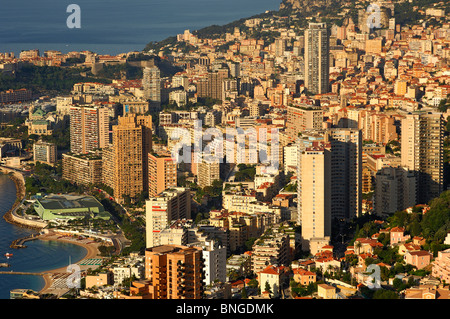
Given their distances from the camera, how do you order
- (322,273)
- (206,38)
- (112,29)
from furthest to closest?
(112,29) → (206,38) → (322,273)

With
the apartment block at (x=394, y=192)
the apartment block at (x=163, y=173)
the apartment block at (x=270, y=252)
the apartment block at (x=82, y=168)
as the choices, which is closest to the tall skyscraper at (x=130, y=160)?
the apartment block at (x=163, y=173)

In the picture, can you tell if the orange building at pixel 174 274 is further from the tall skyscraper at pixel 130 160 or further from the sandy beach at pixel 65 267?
the tall skyscraper at pixel 130 160

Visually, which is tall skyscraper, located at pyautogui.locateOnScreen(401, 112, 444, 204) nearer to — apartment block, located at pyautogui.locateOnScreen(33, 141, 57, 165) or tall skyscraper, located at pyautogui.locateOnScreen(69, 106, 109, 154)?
tall skyscraper, located at pyautogui.locateOnScreen(69, 106, 109, 154)

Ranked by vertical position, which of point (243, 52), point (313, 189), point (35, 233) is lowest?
point (35, 233)

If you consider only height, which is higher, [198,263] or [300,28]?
[300,28]

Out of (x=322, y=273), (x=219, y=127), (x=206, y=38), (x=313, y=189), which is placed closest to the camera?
(x=322, y=273)

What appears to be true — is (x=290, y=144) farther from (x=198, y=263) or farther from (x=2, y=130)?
(x=198, y=263)

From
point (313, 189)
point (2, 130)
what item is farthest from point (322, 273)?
point (2, 130)

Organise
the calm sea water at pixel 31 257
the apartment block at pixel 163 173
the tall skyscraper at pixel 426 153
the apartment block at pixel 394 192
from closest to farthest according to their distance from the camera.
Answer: the calm sea water at pixel 31 257
the apartment block at pixel 394 192
the tall skyscraper at pixel 426 153
the apartment block at pixel 163 173
